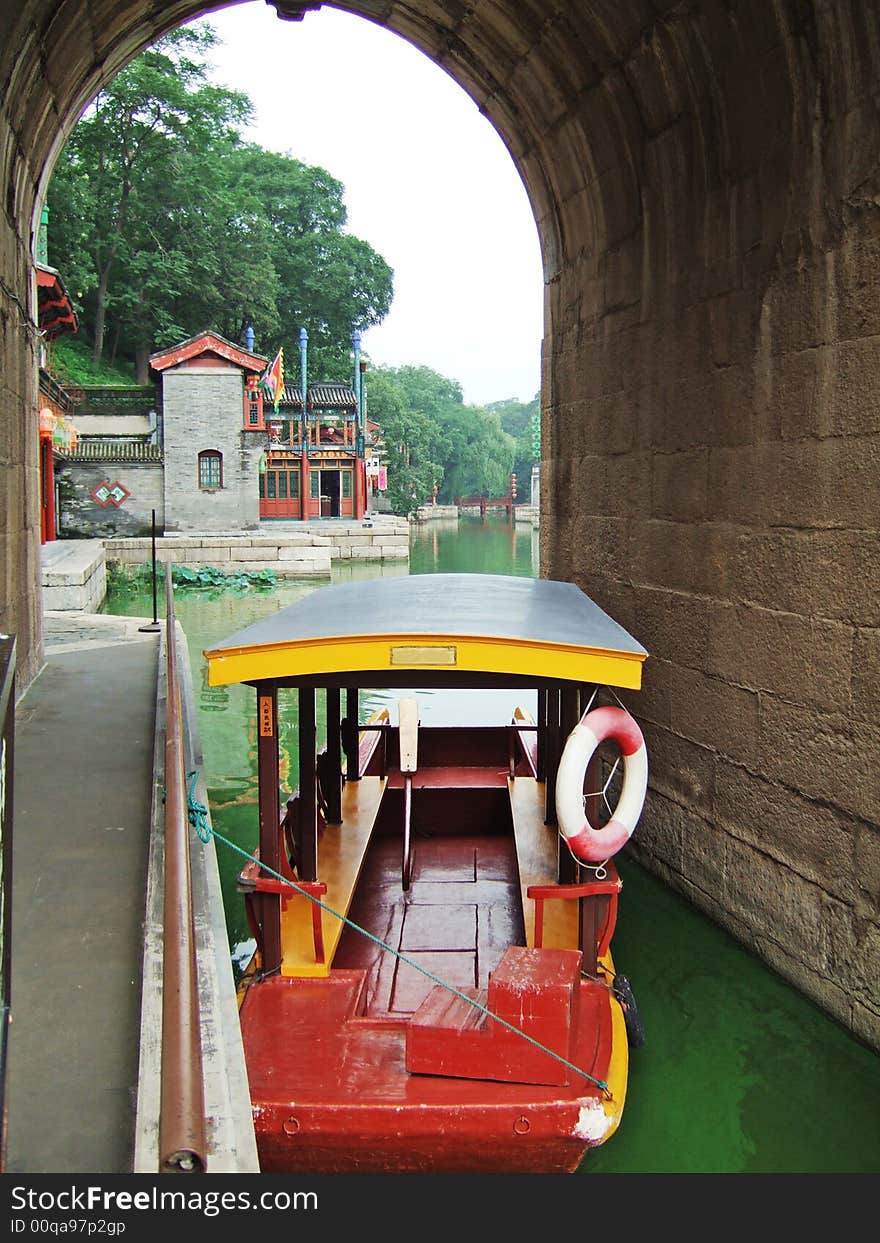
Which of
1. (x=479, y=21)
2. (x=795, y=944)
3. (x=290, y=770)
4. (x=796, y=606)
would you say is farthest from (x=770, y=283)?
(x=290, y=770)

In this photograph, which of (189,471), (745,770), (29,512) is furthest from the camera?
(189,471)

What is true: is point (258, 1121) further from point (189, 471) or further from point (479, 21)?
point (189, 471)

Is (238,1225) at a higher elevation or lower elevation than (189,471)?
lower

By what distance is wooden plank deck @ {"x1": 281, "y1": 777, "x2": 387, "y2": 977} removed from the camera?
518cm

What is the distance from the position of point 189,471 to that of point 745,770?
33437mm

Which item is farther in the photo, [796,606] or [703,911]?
[703,911]

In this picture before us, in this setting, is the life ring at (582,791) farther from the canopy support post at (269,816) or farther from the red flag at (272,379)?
the red flag at (272,379)

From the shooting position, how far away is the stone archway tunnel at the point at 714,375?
557 centimetres

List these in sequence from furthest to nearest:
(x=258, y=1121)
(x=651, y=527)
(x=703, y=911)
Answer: (x=651, y=527) → (x=703, y=911) → (x=258, y=1121)

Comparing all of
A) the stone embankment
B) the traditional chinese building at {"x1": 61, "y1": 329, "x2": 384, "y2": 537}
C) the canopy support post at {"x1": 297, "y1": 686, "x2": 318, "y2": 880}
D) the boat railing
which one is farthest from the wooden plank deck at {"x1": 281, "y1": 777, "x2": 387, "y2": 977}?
the traditional chinese building at {"x1": 61, "y1": 329, "x2": 384, "y2": 537}

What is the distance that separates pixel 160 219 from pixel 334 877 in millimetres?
47336

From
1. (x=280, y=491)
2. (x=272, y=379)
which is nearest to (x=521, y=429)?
(x=280, y=491)

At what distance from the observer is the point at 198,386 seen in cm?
3816

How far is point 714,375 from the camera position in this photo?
6.90 m
